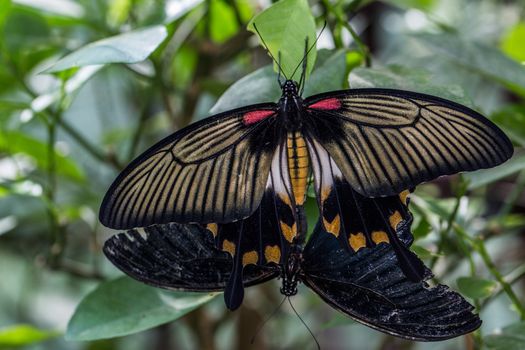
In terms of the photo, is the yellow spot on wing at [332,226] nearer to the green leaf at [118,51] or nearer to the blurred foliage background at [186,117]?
the blurred foliage background at [186,117]

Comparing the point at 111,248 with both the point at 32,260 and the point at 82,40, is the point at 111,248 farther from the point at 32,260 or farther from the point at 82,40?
the point at 32,260

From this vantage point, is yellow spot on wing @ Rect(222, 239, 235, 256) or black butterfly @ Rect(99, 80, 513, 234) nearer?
black butterfly @ Rect(99, 80, 513, 234)

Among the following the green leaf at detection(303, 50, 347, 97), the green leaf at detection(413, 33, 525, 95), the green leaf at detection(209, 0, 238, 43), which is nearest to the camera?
the green leaf at detection(303, 50, 347, 97)

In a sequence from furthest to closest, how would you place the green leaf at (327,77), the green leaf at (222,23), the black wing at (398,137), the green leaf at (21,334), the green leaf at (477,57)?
1. the green leaf at (222,23)
2. the green leaf at (21,334)
3. the green leaf at (477,57)
4. the green leaf at (327,77)
5. the black wing at (398,137)

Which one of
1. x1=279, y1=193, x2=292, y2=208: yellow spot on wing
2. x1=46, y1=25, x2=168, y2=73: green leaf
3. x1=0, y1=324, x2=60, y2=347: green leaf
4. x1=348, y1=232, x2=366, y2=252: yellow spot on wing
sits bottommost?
x1=0, y1=324, x2=60, y2=347: green leaf

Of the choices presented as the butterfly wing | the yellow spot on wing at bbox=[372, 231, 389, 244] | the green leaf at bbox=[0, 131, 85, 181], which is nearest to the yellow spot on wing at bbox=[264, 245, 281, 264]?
the butterfly wing

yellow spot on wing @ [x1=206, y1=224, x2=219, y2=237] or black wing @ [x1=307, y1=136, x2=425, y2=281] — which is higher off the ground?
black wing @ [x1=307, y1=136, x2=425, y2=281]

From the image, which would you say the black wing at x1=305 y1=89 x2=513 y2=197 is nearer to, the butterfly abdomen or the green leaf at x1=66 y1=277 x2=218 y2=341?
the butterfly abdomen

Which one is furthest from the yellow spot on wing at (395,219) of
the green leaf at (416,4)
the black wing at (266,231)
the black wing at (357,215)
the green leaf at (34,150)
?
the green leaf at (34,150)
